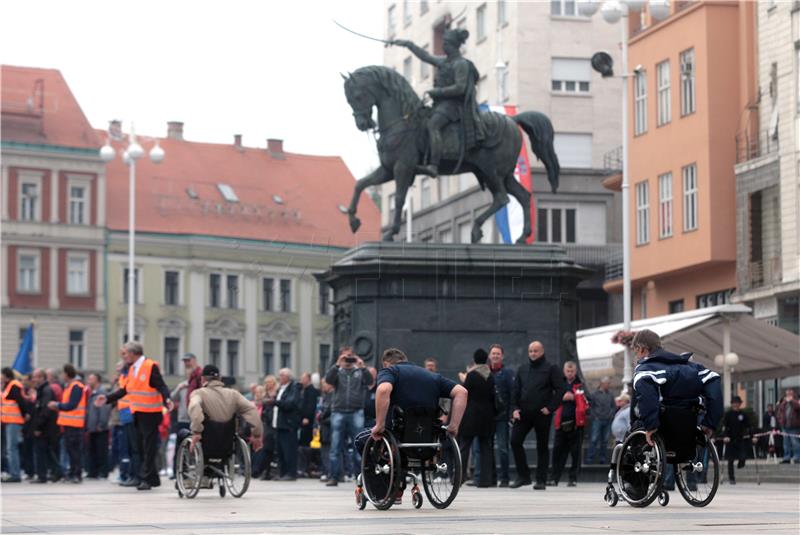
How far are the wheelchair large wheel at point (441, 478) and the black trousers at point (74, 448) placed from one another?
12.9 metres

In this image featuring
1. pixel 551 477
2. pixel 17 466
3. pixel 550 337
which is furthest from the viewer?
pixel 17 466

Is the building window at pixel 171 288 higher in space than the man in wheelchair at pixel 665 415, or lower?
higher

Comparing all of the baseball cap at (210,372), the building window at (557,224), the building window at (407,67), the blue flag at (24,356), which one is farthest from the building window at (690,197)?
the baseball cap at (210,372)

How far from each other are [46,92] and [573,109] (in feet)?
111

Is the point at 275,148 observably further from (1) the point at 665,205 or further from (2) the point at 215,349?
(1) the point at 665,205

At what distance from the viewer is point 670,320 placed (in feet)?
129

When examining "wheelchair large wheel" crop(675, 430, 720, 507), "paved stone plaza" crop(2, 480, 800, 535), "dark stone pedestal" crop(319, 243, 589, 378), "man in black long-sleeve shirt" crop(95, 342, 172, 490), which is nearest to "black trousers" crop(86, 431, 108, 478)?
"dark stone pedestal" crop(319, 243, 589, 378)

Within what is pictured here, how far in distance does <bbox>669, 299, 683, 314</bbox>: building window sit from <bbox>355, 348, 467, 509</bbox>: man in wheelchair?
40972mm

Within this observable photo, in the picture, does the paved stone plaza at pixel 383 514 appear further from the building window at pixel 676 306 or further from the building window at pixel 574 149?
the building window at pixel 574 149

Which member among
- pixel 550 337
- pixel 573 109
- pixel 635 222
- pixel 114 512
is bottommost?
pixel 114 512

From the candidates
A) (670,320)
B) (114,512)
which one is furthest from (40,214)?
(114,512)

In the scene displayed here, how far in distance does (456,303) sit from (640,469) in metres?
11.9

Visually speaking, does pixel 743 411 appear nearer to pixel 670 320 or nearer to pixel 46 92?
pixel 670 320

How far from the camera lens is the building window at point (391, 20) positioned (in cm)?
8500
